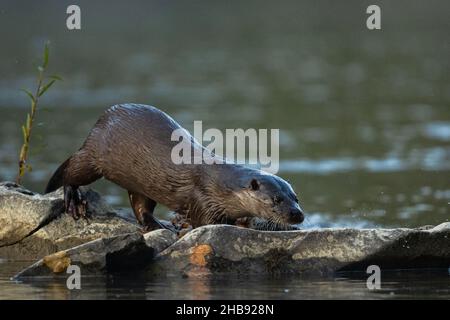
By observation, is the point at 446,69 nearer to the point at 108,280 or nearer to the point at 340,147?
the point at 340,147

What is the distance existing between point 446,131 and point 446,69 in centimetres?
859

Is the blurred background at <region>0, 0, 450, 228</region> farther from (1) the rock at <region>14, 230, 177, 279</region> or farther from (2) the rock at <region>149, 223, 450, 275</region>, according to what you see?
(2) the rock at <region>149, 223, 450, 275</region>

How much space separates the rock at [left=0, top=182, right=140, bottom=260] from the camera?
9.84 meters

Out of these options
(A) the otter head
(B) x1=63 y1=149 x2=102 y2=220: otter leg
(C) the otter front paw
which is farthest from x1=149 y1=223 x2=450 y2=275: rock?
(B) x1=63 y1=149 x2=102 y2=220: otter leg

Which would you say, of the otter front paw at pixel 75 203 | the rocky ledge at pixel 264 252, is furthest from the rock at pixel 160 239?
the otter front paw at pixel 75 203

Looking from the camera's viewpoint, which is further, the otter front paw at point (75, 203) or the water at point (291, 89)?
the water at point (291, 89)

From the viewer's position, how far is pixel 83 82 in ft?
82.9

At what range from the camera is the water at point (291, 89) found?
1379cm

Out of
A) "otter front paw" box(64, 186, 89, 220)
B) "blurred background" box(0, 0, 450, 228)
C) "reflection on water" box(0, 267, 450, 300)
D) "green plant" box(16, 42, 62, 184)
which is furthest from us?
"blurred background" box(0, 0, 450, 228)

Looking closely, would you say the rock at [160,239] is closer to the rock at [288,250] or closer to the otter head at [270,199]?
the rock at [288,250]

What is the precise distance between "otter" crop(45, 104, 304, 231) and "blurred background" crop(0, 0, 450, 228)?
724 mm

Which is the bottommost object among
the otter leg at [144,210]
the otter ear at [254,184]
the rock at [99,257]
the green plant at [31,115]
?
the rock at [99,257]

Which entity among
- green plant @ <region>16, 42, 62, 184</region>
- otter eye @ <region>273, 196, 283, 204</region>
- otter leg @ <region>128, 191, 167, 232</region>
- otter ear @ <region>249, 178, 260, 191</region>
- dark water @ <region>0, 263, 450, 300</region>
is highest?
green plant @ <region>16, 42, 62, 184</region>
